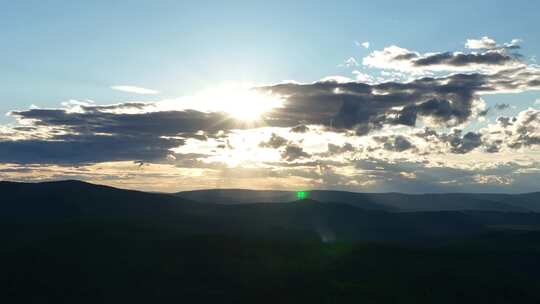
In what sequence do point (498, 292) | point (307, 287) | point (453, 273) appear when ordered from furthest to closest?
point (453, 273) < point (498, 292) < point (307, 287)

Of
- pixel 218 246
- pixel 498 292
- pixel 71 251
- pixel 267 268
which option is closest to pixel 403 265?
pixel 498 292

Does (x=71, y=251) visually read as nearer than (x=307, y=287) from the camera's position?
No

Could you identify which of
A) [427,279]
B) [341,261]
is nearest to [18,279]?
[341,261]

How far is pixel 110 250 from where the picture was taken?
6757 inches

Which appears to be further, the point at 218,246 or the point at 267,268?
the point at 218,246

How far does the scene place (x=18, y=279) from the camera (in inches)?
5113

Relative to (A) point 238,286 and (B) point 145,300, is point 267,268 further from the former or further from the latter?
(B) point 145,300

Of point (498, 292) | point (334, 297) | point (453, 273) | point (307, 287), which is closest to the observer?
point (334, 297)

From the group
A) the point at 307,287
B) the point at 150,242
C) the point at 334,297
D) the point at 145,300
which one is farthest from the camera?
Answer: the point at 150,242

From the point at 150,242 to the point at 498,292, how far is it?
120 m

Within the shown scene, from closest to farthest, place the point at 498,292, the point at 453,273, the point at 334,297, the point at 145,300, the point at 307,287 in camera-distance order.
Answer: the point at 145,300 < the point at 334,297 < the point at 307,287 < the point at 498,292 < the point at 453,273

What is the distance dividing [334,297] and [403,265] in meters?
63.5

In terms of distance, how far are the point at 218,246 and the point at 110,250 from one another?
37.0 metres

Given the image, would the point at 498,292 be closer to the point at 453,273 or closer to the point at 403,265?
the point at 453,273
